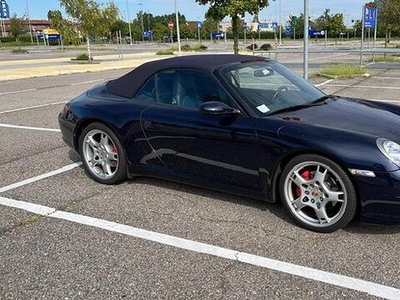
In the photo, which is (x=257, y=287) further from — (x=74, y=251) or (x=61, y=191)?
(x=61, y=191)

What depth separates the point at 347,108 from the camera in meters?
3.86

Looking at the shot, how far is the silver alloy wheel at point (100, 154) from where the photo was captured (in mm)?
4523

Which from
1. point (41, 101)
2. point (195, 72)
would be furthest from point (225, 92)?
point (41, 101)

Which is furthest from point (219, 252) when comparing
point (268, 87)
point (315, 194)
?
point (268, 87)

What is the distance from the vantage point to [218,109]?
3.57 metres

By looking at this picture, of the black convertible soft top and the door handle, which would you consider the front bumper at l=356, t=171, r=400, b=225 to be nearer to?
the black convertible soft top

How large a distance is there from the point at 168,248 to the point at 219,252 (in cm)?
41

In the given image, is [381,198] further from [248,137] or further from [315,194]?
[248,137]

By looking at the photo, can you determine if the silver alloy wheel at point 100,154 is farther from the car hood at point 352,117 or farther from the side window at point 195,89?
the car hood at point 352,117

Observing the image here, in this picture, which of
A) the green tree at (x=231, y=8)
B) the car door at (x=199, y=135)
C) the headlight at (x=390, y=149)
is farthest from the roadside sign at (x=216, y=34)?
the headlight at (x=390, y=149)

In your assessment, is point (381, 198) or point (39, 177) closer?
point (381, 198)

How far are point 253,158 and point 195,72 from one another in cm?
109

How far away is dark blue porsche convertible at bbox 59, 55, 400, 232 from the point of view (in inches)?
123

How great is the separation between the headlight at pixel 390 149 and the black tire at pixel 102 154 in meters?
2.57
